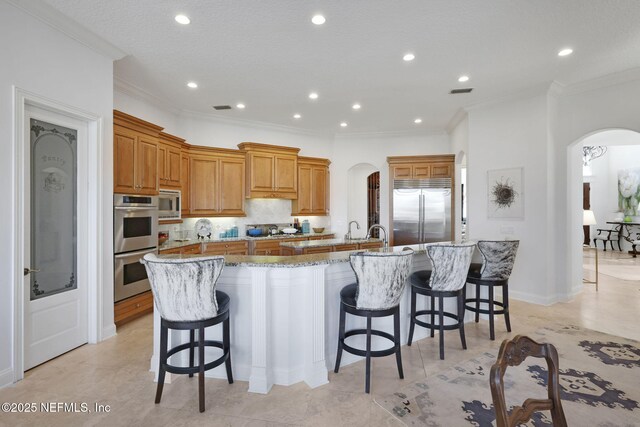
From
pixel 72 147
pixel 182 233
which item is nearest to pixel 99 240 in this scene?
pixel 72 147

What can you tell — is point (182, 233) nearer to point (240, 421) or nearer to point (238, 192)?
point (238, 192)

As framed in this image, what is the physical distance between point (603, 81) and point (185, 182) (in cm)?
634

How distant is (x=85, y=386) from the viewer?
8.27ft

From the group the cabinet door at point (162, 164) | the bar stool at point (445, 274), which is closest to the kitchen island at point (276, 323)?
the bar stool at point (445, 274)

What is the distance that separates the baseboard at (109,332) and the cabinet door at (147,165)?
5.29ft

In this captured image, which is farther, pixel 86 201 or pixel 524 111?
pixel 524 111

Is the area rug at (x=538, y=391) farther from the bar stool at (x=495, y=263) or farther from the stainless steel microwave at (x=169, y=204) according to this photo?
the stainless steel microwave at (x=169, y=204)

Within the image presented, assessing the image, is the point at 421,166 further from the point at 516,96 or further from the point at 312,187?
the point at 312,187

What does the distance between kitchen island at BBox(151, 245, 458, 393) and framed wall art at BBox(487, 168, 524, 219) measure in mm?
3481

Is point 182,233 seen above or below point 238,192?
below

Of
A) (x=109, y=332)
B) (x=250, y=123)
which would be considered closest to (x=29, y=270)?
(x=109, y=332)

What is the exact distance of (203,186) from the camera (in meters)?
5.64

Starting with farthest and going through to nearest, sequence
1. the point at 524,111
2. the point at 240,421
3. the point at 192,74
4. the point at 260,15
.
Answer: the point at 524,111 < the point at 192,74 < the point at 260,15 < the point at 240,421

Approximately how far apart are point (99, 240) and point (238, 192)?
2866 millimetres
